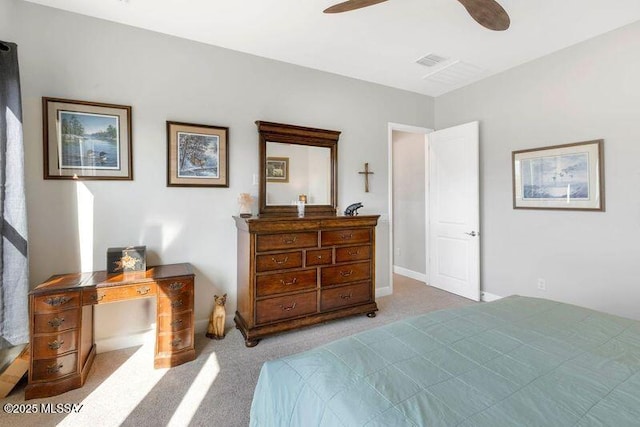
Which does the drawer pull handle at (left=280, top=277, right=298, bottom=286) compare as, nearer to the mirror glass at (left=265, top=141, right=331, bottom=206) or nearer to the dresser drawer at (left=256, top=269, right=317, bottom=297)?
the dresser drawer at (left=256, top=269, right=317, bottom=297)

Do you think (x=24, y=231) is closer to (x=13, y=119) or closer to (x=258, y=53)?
(x=13, y=119)

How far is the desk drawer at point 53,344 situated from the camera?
76.3 inches

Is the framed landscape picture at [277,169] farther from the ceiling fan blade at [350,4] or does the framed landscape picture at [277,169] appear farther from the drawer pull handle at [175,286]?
the ceiling fan blade at [350,4]

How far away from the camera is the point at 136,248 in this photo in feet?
8.10

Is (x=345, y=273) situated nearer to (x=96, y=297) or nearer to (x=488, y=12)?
(x=96, y=297)

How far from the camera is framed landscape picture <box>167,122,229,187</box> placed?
2.79 metres

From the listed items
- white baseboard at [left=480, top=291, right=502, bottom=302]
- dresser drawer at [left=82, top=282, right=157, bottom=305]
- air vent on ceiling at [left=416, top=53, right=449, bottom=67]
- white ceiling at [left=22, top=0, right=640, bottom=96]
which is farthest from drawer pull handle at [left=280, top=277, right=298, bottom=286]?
air vent on ceiling at [left=416, top=53, right=449, bottom=67]

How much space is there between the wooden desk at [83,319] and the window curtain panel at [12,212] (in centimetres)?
19

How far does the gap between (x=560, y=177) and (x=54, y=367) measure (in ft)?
15.2

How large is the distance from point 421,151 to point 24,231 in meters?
4.76

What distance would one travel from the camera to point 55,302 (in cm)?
199

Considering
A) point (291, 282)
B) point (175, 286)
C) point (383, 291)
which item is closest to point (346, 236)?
point (291, 282)

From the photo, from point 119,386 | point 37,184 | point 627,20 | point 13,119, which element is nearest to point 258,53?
point 13,119

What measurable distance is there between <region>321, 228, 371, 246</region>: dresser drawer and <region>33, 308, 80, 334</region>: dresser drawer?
1.98 metres
